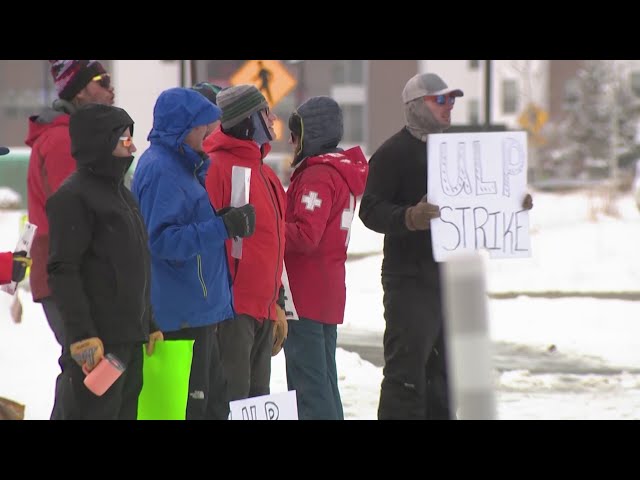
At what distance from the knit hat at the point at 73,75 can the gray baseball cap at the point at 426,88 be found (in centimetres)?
156

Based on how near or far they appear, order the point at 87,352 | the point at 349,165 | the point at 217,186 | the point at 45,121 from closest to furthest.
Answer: the point at 87,352 → the point at 217,186 → the point at 45,121 → the point at 349,165

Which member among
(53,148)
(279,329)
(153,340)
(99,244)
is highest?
(53,148)

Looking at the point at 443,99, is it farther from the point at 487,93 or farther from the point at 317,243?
the point at 487,93

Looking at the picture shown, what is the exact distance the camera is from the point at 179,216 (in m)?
5.50

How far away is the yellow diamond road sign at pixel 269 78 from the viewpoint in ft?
54.0

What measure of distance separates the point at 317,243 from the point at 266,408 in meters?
1.05

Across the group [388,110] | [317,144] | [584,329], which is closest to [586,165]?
[388,110]

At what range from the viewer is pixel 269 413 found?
5688 millimetres

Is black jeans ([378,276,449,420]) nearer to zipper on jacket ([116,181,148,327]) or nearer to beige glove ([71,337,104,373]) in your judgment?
zipper on jacket ([116,181,148,327])

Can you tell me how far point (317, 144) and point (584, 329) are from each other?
20.2 ft

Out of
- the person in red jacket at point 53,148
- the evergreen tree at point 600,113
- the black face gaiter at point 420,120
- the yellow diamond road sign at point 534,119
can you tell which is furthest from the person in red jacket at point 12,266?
the evergreen tree at point 600,113

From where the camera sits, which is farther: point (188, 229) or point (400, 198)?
point (400, 198)

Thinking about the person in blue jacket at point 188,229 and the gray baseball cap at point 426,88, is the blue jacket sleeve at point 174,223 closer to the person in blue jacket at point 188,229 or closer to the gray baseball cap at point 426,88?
the person in blue jacket at point 188,229

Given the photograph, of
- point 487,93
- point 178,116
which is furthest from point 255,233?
point 487,93
